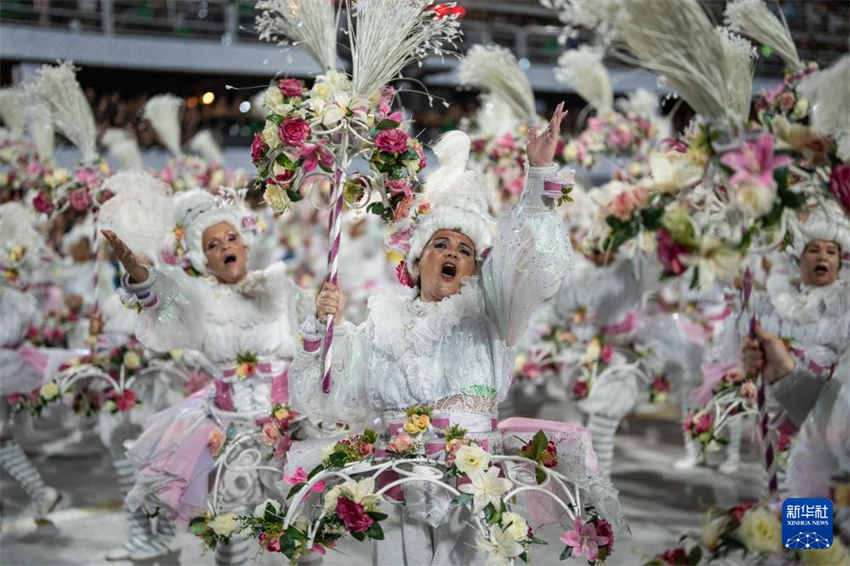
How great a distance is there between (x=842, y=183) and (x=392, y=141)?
1285mm

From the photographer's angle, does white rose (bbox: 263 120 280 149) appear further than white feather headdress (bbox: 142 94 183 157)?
No

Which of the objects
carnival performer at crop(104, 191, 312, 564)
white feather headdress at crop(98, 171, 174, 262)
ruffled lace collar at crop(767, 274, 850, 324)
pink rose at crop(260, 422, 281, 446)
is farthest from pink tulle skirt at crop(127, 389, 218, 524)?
ruffled lace collar at crop(767, 274, 850, 324)

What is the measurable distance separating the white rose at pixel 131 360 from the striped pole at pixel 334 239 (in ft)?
7.60

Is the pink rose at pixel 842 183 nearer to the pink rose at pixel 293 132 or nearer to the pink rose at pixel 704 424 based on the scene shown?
the pink rose at pixel 293 132

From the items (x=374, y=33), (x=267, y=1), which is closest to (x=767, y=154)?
(x=374, y=33)

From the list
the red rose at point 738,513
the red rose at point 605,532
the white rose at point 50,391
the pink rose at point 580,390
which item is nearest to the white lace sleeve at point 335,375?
the red rose at point 605,532

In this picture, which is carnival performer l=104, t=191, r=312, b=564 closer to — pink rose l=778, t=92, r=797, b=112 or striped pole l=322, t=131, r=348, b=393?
striped pole l=322, t=131, r=348, b=393

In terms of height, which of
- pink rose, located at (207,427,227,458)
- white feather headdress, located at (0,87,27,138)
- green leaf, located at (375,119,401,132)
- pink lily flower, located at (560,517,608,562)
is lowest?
pink lily flower, located at (560,517,608,562)

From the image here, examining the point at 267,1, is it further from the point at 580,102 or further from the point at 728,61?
the point at 580,102

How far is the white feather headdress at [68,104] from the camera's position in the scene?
5512 millimetres

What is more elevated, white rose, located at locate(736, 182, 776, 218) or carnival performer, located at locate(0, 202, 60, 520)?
white rose, located at locate(736, 182, 776, 218)

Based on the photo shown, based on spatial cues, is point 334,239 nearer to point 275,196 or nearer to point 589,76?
point 275,196

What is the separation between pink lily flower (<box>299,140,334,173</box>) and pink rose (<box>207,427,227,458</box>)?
4.15 ft

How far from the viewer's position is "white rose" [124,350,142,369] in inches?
206
